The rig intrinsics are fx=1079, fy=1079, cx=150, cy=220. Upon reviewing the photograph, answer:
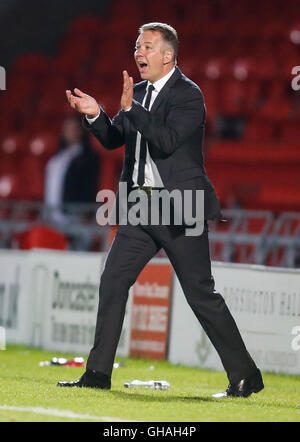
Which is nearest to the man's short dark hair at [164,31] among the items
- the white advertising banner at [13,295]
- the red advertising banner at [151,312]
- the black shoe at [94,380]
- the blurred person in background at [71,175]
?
the black shoe at [94,380]

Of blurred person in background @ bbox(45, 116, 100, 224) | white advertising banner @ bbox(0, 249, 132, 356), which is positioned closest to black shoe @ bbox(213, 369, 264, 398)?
white advertising banner @ bbox(0, 249, 132, 356)

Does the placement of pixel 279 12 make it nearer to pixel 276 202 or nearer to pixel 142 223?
pixel 276 202

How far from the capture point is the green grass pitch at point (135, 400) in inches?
197

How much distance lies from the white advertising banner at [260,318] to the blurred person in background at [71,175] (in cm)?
454

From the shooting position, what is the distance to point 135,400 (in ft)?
18.7

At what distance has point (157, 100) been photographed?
6.10 metres

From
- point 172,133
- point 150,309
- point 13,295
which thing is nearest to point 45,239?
point 13,295

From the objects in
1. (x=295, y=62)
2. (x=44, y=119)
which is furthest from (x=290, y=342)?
(x=44, y=119)

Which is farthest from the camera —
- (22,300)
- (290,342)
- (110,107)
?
(110,107)

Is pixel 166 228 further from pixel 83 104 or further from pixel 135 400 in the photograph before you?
pixel 135 400

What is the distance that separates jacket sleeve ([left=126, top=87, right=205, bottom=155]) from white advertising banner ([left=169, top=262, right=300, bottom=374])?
2726 mm

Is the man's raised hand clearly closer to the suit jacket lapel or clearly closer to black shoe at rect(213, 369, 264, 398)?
the suit jacket lapel

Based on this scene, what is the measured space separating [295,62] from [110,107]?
8.96ft

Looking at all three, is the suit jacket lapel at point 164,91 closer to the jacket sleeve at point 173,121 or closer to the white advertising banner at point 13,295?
the jacket sleeve at point 173,121
